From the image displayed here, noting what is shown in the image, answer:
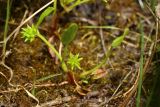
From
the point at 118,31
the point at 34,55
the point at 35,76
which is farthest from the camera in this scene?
the point at 118,31

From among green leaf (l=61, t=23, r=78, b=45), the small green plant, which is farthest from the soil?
green leaf (l=61, t=23, r=78, b=45)

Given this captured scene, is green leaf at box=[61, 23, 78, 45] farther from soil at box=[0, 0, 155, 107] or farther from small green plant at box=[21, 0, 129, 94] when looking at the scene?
soil at box=[0, 0, 155, 107]

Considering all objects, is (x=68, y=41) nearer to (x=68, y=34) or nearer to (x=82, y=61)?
(x=68, y=34)

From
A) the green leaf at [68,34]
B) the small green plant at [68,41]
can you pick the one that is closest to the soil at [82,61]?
the small green plant at [68,41]

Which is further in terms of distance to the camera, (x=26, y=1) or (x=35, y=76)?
(x=26, y=1)

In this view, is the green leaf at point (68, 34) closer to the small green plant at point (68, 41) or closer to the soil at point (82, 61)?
the small green plant at point (68, 41)

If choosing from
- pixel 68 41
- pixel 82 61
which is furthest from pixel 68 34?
pixel 82 61

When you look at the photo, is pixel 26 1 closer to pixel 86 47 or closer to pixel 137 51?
pixel 86 47

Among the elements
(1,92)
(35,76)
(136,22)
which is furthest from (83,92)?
(136,22)
